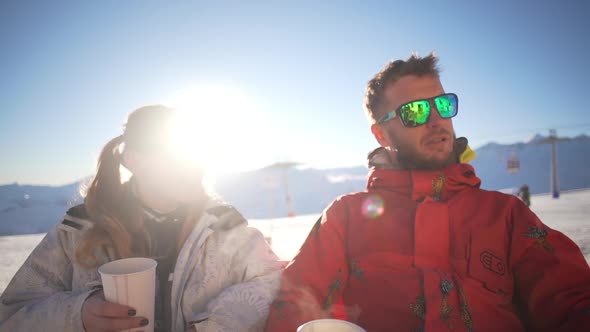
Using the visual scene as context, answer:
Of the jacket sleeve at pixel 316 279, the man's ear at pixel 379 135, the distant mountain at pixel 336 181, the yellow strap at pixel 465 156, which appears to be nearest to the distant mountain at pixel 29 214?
the distant mountain at pixel 336 181

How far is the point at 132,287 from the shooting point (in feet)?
3.96

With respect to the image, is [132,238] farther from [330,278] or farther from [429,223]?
[429,223]

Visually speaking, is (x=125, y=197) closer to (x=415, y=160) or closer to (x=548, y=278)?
(x=415, y=160)

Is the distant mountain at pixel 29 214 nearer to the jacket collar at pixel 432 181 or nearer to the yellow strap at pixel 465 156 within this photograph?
the jacket collar at pixel 432 181

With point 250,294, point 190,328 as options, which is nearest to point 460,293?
point 250,294

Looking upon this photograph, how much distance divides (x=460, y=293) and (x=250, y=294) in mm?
1274

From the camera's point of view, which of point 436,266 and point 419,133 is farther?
point 419,133

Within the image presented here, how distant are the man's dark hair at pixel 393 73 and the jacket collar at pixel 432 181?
0.64m

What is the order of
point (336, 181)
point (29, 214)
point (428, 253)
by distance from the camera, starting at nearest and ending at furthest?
point (428, 253), point (29, 214), point (336, 181)

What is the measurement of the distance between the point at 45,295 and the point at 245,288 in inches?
47.2

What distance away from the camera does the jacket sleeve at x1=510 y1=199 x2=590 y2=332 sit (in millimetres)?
1350

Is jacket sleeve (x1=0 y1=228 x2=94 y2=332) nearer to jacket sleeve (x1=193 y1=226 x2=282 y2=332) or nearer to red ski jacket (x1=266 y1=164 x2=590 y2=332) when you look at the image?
jacket sleeve (x1=193 y1=226 x2=282 y2=332)

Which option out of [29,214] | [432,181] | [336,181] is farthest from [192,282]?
[336,181]

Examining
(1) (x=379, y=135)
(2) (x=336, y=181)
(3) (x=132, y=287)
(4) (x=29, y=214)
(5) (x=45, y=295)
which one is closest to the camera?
(3) (x=132, y=287)
